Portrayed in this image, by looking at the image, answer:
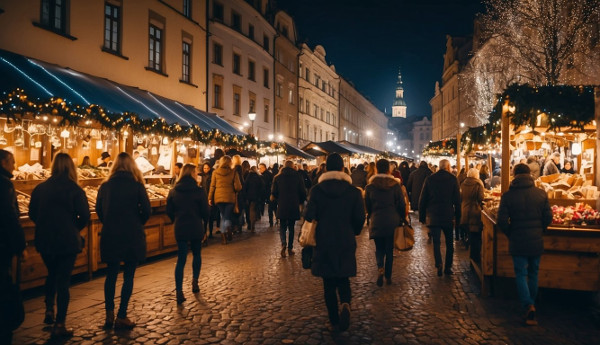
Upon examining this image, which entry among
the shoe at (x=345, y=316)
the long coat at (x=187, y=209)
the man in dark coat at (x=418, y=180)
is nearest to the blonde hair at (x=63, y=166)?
the long coat at (x=187, y=209)

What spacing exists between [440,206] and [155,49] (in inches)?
606

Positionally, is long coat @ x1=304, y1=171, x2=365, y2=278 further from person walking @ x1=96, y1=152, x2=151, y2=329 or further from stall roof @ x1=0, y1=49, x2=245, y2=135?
Answer: stall roof @ x1=0, y1=49, x2=245, y2=135

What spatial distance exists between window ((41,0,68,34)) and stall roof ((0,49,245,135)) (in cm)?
136

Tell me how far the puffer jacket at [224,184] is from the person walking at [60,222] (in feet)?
20.3

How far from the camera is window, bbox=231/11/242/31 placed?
2906 cm

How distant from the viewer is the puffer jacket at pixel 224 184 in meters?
11.8

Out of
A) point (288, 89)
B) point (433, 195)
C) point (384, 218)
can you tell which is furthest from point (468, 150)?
point (288, 89)

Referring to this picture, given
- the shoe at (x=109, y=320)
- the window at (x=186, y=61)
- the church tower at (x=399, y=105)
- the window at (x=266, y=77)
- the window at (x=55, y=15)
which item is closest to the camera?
the shoe at (x=109, y=320)

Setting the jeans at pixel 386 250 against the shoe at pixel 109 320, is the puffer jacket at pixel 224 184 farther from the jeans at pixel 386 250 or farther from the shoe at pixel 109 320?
the shoe at pixel 109 320

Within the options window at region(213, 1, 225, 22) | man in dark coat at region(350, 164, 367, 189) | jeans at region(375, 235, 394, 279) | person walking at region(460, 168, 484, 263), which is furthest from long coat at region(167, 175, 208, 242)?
window at region(213, 1, 225, 22)

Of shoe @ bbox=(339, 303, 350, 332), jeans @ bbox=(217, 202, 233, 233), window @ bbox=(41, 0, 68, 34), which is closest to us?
shoe @ bbox=(339, 303, 350, 332)

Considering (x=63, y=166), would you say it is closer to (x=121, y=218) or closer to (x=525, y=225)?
(x=121, y=218)

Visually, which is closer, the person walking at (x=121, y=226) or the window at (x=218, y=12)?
the person walking at (x=121, y=226)

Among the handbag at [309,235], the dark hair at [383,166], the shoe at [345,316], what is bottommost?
the shoe at [345,316]
